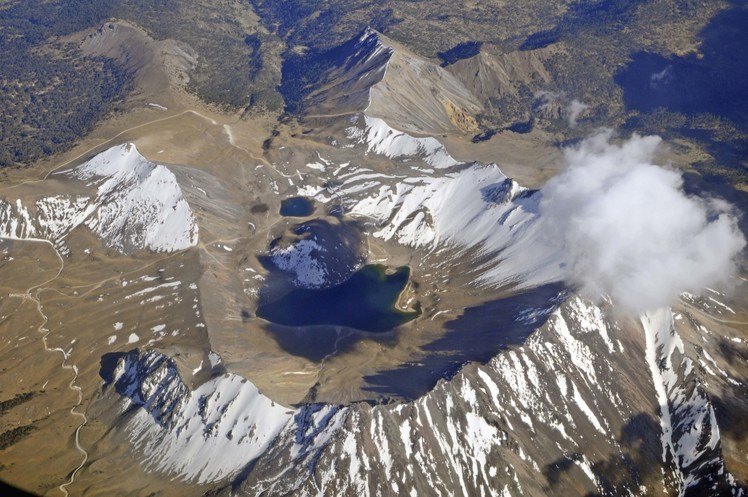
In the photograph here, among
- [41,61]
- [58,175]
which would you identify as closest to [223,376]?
[58,175]

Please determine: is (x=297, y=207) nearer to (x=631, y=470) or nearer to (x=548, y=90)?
(x=631, y=470)

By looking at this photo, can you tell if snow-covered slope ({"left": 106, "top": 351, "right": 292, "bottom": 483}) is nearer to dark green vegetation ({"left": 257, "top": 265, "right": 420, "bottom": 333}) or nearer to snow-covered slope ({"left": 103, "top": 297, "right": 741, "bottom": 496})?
snow-covered slope ({"left": 103, "top": 297, "right": 741, "bottom": 496})

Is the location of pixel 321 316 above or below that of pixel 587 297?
below

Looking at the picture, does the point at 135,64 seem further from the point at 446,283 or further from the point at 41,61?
the point at 446,283

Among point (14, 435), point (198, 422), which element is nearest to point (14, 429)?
point (14, 435)

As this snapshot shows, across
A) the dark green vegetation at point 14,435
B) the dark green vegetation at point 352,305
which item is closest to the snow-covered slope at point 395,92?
the dark green vegetation at point 352,305

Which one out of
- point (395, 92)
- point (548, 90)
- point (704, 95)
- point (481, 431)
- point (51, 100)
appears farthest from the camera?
point (548, 90)
